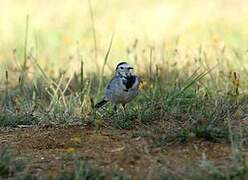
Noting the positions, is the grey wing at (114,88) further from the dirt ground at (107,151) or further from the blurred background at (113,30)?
the blurred background at (113,30)

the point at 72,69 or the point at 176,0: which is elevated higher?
the point at 176,0

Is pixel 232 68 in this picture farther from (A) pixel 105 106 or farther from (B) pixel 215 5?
(B) pixel 215 5

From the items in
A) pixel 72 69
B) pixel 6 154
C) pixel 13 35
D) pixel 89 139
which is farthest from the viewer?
pixel 13 35

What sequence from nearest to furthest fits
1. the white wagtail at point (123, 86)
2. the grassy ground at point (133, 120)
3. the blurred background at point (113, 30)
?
the grassy ground at point (133, 120) → the white wagtail at point (123, 86) → the blurred background at point (113, 30)

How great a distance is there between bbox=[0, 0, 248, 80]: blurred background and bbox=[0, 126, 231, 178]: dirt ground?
2822 mm

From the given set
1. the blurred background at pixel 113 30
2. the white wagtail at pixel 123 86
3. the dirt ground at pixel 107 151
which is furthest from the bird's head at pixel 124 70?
the blurred background at pixel 113 30

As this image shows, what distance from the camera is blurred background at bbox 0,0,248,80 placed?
857 cm

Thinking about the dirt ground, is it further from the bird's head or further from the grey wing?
the bird's head

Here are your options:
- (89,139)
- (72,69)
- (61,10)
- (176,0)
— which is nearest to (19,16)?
(61,10)

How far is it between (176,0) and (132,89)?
752 centimetres

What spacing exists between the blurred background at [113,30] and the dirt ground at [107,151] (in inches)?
111

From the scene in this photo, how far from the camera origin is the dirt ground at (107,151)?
4.02 metres

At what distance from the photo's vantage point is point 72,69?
26.5 ft

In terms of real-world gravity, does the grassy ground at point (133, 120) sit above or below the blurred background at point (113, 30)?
below
